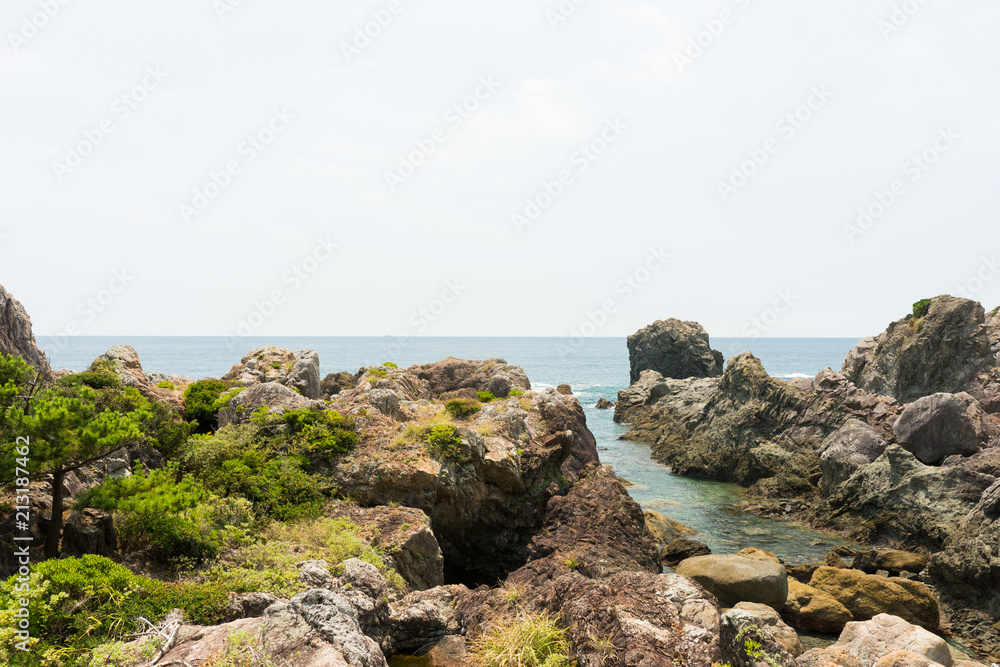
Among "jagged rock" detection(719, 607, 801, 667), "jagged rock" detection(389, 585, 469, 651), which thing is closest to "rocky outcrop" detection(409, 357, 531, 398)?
"jagged rock" detection(389, 585, 469, 651)

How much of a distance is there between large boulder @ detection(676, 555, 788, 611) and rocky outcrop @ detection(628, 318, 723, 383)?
53.4 metres

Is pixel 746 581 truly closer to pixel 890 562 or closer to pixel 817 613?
pixel 817 613

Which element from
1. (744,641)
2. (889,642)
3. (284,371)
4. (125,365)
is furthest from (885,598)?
(125,365)

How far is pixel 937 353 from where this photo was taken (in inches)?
1521

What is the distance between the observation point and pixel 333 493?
15000 millimetres

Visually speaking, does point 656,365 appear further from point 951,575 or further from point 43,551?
point 43,551

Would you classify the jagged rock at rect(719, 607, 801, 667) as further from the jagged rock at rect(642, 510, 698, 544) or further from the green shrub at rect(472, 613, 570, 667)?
the jagged rock at rect(642, 510, 698, 544)

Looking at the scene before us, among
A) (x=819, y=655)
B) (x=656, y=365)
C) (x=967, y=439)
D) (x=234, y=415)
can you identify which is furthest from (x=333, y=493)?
(x=656, y=365)

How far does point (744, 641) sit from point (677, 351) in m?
66.5

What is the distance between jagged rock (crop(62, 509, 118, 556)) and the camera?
33.9 feet

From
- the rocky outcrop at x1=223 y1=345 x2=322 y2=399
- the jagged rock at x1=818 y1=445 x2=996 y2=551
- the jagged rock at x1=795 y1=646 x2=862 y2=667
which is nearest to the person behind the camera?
the jagged rock at x1=795 y1=646 x2=862 y2=667

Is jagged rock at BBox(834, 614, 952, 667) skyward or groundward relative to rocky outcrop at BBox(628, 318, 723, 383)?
groundward

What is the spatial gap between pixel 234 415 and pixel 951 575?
23.8 metres

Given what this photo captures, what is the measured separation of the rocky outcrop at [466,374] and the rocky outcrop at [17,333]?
1990 centimetres
